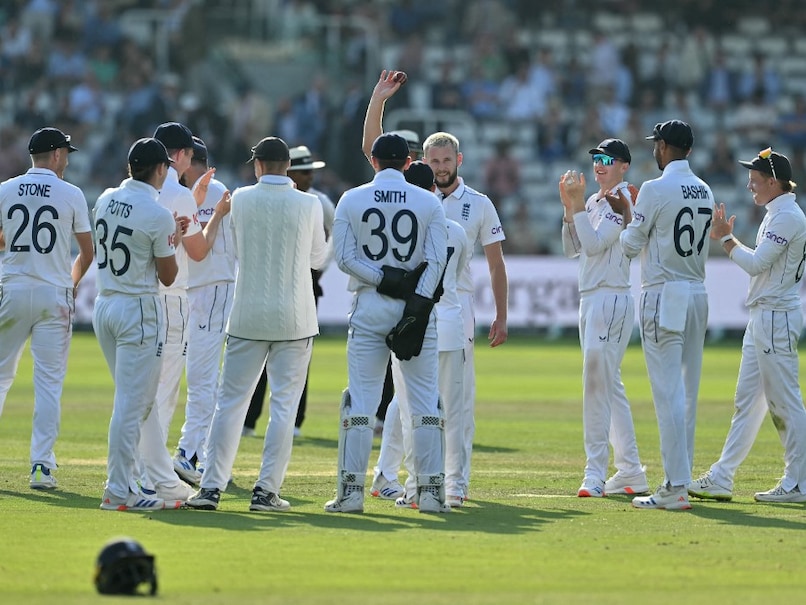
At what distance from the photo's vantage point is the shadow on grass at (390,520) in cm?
936

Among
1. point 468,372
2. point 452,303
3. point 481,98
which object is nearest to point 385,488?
point 468,372

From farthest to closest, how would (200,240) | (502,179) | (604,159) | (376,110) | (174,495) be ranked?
(502,179)
(604,159)
(376,110)
(200,240)
(174,495)

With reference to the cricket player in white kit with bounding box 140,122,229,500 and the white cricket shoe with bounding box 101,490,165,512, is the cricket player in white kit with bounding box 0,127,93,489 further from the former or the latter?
the white cricket shoe with bounding box 101,490,165,512

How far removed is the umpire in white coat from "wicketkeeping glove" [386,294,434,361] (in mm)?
697

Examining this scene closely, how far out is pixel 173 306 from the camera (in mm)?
11875

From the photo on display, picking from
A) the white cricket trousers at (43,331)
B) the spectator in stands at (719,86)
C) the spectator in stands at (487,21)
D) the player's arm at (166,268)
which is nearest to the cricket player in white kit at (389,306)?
the player's arm at (166,268)

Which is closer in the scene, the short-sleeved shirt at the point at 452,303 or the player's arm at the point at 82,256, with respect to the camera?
the short-sleeved shirt at the point at 452,303

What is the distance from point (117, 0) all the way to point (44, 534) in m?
30.0

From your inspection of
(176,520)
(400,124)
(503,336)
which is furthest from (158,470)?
(400,124)

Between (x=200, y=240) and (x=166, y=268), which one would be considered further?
(x=200, y=240)

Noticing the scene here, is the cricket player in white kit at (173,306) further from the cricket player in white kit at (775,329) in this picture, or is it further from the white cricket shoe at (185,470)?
the cricket player in white kit at (775,329)

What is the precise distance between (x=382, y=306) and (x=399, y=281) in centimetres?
23

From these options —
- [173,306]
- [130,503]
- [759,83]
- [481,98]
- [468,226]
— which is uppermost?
[759,83]

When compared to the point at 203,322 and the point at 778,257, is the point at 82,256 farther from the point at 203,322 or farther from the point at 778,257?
the point at 778,257
